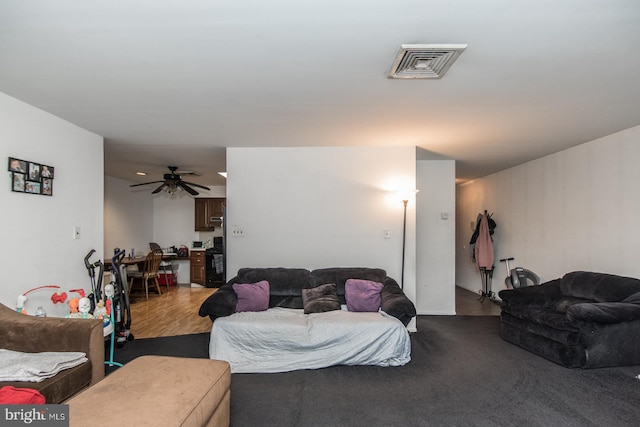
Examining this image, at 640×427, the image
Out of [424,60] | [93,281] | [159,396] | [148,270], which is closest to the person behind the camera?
[159,396]

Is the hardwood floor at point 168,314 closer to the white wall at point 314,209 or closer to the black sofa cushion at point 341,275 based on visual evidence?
the white wall at point 314,209

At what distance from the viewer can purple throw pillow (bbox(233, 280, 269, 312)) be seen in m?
3.56

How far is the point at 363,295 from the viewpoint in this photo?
3633 millimetres

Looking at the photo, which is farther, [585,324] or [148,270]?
[148,270]

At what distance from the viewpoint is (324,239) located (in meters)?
4.42

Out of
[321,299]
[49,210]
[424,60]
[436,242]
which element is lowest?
[321,299]

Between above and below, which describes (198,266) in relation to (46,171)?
below

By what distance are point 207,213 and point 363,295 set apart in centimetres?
531

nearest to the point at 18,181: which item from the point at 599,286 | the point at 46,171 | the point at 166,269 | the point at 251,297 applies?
the point at 46,171

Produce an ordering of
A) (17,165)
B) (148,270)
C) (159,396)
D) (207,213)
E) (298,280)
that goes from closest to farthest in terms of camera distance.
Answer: (159,396)
(17,165)
(298,280)
(148,270)
(207,213)

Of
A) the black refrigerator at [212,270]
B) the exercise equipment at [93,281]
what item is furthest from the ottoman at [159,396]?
the black refrigerator at [212,270]

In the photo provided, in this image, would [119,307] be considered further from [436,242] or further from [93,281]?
[436,242]

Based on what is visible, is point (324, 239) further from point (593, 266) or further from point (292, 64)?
point (593, 266)

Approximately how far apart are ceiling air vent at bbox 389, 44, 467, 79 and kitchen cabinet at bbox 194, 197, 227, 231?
6.29 metres
